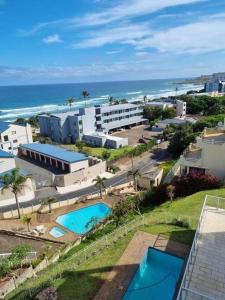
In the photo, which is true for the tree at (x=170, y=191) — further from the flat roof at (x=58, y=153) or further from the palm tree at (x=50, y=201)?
the flat roof at (x=58, y=153)

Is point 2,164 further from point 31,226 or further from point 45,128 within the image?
point 45,128

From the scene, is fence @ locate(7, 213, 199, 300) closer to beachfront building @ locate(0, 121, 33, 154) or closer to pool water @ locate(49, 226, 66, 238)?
pool water @ locate(49, 226, 66, 238)

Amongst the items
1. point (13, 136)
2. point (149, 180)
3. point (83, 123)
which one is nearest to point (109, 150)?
point (83, 123)

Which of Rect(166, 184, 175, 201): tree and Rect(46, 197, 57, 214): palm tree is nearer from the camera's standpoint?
Rect(166, 184, 175, 201): tree

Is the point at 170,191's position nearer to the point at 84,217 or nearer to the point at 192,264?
the point at 84,217

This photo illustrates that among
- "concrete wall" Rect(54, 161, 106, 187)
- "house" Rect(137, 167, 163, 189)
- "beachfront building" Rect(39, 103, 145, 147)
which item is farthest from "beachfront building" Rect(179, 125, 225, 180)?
"beachfront building" Rect(39, 103, 145, 147)

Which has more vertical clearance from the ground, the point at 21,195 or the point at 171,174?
the point at 171,174
